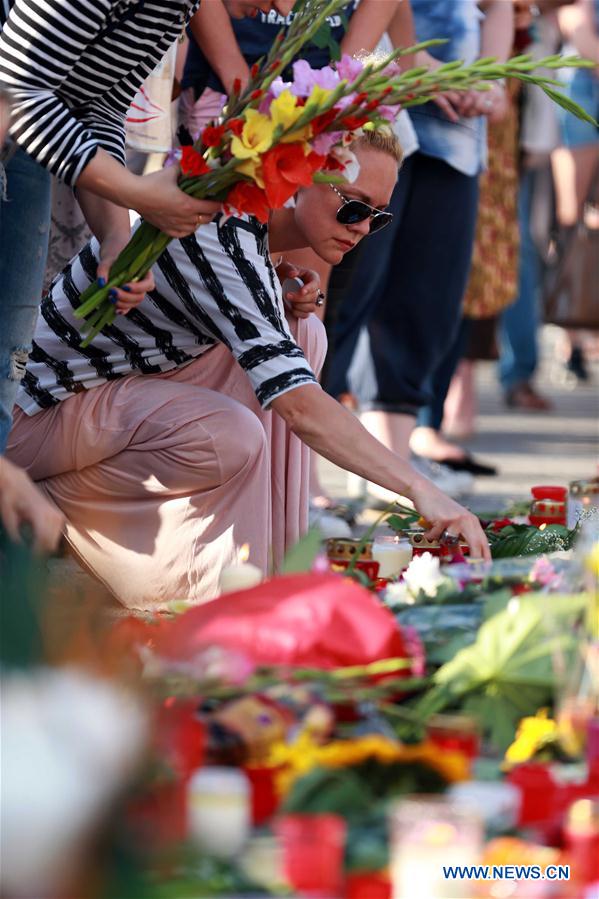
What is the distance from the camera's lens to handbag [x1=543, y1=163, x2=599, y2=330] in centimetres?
707

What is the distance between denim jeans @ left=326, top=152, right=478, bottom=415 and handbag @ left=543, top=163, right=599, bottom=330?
2.06m

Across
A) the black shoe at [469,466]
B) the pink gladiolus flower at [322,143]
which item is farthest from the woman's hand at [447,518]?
the black shoe at [469,466]

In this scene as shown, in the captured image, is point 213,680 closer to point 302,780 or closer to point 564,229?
point 302,780

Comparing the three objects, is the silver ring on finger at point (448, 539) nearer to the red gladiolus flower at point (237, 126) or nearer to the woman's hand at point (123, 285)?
the woman's hand at point (123, 285)

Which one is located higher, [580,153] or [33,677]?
[33,677]

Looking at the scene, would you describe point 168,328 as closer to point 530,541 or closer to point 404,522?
point 404,522

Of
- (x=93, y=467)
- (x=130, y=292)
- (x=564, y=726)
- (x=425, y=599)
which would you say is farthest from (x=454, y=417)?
(x=564, y=726)

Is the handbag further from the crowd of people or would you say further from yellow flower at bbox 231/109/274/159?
yellow flower at bbox 231/109/274/159

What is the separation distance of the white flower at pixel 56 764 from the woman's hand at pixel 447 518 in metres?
1.38

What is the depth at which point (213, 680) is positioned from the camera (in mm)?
1889

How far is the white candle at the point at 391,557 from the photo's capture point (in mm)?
2916

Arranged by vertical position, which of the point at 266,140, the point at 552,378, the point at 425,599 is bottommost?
the point at 552,378

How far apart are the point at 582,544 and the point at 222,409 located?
1.35m

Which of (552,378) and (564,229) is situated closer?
(564,229)
